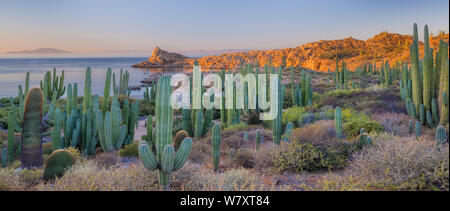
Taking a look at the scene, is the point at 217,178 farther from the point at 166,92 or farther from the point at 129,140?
the point at 129,140

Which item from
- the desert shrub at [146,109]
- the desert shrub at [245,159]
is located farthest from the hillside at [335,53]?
the desert shrub at [245,159]

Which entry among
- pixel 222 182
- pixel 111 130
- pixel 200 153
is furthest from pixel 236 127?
pixel 222 182

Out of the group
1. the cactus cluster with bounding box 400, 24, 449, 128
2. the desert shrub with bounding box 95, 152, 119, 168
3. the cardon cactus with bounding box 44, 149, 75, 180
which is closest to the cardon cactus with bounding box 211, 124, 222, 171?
the desert shrub with bounding box 95, 152, 119, 168

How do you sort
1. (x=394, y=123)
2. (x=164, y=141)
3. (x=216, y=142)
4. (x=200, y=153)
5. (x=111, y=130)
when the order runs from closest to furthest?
(x=164, y=141) → (x=216, y=142) → (x=200, y=153) → (x=111, y=130) → (x=394, y=123)

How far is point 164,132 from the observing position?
3504 millimetres

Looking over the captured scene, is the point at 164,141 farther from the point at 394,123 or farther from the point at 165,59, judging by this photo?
the point at 165,59

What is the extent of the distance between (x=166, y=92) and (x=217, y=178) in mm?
1298

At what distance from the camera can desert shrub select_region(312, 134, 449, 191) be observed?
3.10 metres

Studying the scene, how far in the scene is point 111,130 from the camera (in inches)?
245

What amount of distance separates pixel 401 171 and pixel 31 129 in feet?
18.4

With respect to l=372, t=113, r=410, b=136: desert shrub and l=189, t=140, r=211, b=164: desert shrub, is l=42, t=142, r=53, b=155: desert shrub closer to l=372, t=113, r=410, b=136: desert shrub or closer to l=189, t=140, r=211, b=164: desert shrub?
l=189, t=140, r=211, b=164: desert shrub

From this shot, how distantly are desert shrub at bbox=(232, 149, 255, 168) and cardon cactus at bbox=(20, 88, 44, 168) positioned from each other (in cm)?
346

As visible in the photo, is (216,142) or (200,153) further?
(200,153)

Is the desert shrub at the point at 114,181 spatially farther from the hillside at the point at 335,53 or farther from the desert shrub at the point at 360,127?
the hillside at the point at 335,53
